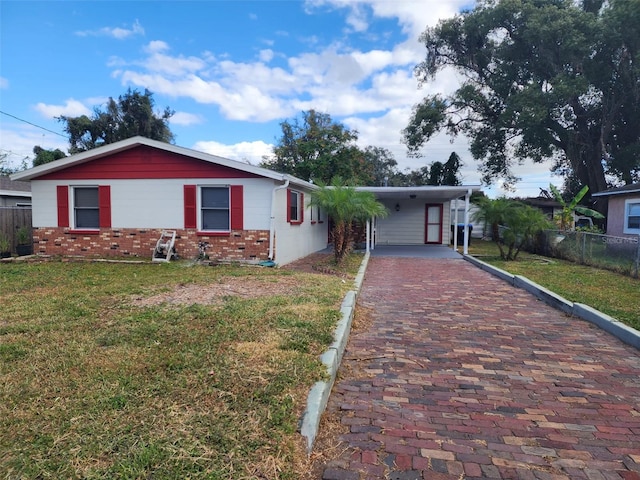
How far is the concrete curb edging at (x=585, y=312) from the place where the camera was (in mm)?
4934

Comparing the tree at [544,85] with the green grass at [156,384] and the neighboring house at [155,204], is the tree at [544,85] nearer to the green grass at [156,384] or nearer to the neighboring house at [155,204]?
the neighboring house at [155,204]

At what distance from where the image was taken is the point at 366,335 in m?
5.20

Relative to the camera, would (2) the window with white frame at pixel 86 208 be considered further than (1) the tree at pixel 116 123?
No

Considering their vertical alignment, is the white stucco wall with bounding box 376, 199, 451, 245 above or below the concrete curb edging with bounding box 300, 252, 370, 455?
above

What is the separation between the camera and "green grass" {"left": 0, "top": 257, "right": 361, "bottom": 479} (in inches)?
90.5

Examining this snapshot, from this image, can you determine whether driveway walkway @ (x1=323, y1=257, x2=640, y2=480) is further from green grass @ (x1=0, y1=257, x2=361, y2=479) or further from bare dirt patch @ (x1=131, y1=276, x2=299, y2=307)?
bare dirt patch @ (x1=131, y1=276, x2=299, y2=307)

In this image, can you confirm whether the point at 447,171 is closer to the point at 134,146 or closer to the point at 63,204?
the point at 134,146

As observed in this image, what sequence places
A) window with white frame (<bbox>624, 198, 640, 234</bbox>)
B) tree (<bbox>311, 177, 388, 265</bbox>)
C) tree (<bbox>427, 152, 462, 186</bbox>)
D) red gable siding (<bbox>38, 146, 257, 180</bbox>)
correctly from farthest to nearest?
1. tree (<bbox>427, 152, 462, 186</bbox>)
2. window with white frame (<bbox>624, 198, 640, 234</bbox>)
3. red gable siding (<bbox>38, 146, 257, 180</bbox>)
4. tree (<bbox>311, 177, 388, 265</bbox>)

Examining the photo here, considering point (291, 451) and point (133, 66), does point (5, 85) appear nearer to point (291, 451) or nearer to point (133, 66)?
point (133, 66)

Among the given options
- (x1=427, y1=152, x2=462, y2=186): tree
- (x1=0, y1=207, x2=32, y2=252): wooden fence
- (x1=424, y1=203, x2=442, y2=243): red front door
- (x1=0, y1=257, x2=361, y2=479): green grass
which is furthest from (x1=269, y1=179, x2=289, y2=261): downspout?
(x1=427, y1=152, x2=462, y2=186): tree

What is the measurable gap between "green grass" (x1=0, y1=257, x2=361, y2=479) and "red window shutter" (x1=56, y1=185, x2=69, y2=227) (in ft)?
20.6

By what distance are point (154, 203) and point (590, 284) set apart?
35.5 ft

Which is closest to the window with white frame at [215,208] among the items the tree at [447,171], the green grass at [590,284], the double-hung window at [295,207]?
the double-hung window at [295,207]

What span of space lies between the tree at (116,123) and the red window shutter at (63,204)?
17610 millimetres
